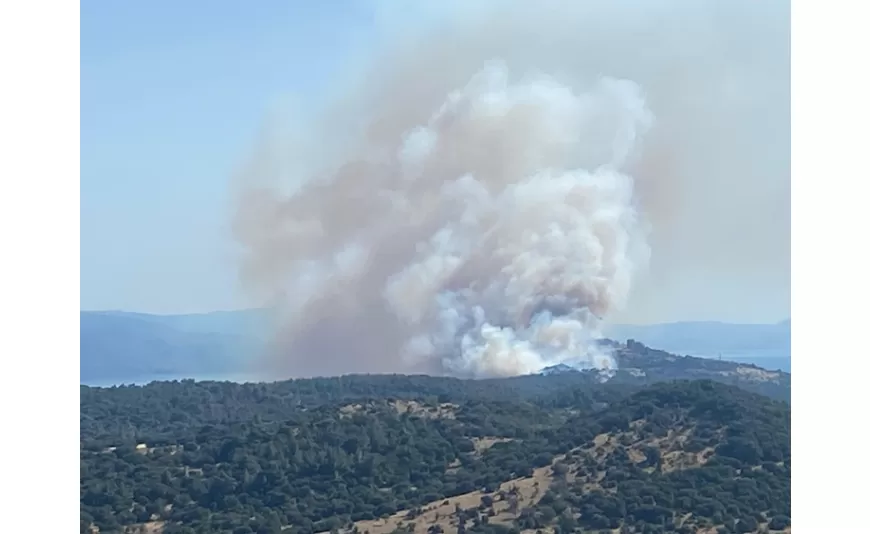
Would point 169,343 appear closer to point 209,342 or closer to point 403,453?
point 209,342

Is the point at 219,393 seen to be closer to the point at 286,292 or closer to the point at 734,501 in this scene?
the point at 286,292

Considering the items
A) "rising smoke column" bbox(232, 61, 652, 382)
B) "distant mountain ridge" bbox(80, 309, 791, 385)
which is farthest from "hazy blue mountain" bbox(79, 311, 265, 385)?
"rising smoke column" bbox(232, 61, 652, 382)

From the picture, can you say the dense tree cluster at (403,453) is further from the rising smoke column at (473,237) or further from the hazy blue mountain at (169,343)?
the rising smoke column at (473,237)

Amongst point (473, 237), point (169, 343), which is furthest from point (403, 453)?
point (169, 343)

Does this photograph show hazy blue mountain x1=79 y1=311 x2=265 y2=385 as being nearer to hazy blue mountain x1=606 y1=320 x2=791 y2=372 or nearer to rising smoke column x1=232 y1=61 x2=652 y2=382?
rising smoke column x1=232 y1=61 x2=652 y2=382

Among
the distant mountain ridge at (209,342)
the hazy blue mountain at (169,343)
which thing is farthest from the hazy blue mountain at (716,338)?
the hazy blue mountain at (169,343)

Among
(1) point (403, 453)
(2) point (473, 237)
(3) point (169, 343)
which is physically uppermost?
(2) point (473, 237)
